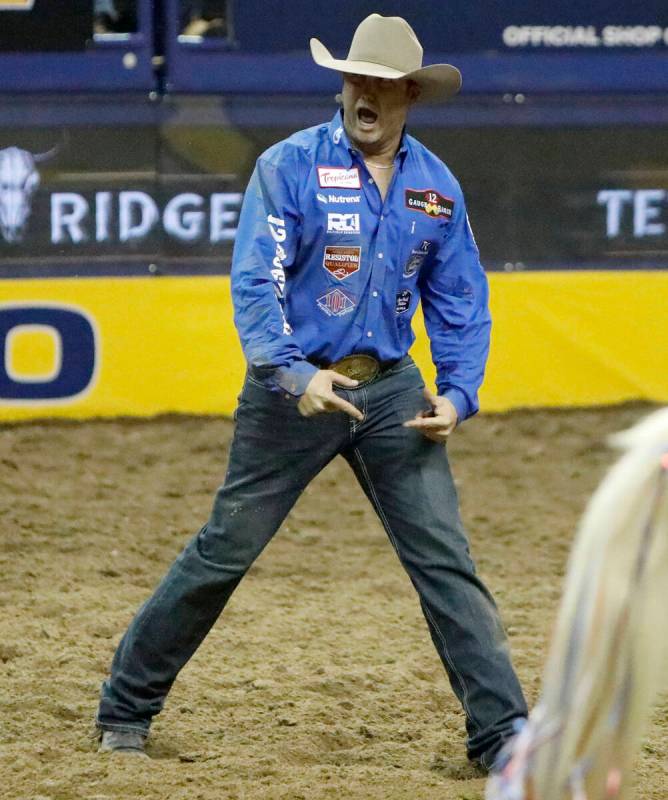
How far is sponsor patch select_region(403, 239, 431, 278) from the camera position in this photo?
157 inches

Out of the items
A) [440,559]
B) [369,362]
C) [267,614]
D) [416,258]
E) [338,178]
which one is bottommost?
[267,614]

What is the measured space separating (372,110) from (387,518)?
1.07 meters

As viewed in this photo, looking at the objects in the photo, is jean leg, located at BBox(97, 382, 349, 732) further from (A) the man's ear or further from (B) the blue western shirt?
(A) the man's ear

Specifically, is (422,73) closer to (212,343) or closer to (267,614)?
(267,614)

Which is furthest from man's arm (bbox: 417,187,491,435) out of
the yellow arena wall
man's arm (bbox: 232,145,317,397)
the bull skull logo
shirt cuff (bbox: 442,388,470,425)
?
the bull skull logo

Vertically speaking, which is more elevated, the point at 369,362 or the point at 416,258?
the point at 416,258

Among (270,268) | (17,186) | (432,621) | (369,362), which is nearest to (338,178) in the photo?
(270,268)

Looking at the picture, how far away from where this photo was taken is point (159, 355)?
328 inches

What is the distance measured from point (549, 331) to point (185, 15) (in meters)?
2.65

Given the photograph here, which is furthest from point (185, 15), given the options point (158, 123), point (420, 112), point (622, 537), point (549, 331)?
point (622, 537)

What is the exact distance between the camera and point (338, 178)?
3869 mm

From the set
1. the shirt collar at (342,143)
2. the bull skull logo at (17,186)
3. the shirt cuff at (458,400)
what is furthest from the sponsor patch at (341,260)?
the bull skull logo at (17,186)

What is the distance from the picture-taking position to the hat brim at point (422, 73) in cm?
381

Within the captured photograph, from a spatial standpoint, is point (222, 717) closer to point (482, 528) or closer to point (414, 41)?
point (414, 41)
